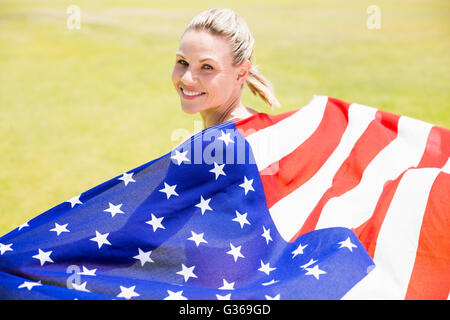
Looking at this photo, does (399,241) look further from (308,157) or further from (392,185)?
(308,157)

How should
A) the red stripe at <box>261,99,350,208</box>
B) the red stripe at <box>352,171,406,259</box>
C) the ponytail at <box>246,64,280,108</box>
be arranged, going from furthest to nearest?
1. the ponytail at <box>246,64,280,108</box>
2. the red stripe at <box>261,99,350,208</box>
3. the red stripe at <box>352,171,406,259</box>

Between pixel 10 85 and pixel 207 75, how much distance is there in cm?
553

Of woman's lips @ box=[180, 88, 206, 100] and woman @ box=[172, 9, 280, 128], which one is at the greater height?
woman @ box=[172, 9, 280, 128]

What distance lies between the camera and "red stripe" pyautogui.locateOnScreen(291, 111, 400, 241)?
2555mm

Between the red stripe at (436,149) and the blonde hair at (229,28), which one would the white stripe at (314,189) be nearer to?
the red stripe at (436,149)

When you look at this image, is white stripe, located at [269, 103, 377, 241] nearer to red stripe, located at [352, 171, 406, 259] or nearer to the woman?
red stripe, located at [352, 171, 406, 259]

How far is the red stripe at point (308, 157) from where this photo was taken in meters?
2.62

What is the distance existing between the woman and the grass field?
6.26 feet

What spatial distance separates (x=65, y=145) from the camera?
544 cm

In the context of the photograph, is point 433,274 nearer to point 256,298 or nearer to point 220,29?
point 256,298

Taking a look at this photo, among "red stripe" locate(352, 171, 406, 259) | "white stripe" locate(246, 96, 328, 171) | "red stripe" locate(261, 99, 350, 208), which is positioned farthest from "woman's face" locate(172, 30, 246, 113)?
"red stripe" locate(352, 171, 406, 259)

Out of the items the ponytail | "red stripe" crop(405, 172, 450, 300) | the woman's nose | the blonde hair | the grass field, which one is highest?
the grass field

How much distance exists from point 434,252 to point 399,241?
16 centimetres

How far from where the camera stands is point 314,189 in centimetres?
269
